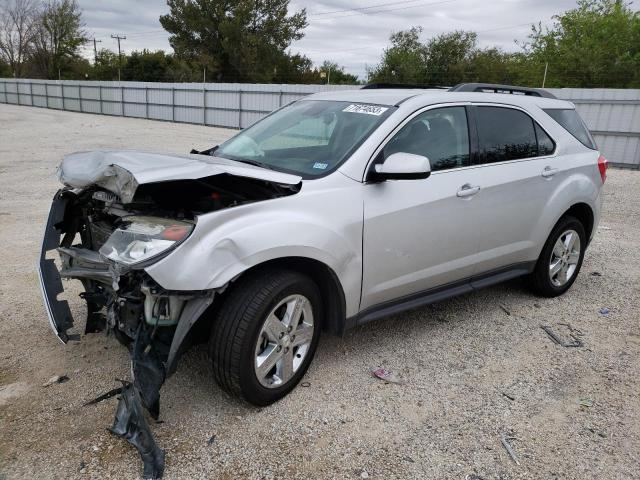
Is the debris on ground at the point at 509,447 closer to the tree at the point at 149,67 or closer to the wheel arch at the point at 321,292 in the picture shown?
the wheel arch at the point at 321,292

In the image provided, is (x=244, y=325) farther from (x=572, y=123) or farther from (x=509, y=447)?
(x=572, y=123)

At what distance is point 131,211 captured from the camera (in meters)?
2.94

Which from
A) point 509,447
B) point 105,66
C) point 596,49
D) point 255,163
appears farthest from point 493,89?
point 105,66

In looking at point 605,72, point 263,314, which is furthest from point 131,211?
point 605,72

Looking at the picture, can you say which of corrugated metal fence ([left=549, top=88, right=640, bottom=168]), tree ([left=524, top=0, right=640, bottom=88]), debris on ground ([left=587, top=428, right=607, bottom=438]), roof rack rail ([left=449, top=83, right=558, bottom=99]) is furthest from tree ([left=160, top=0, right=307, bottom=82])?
debris on ground ([left=587, top=428, right=607, bottom=438])

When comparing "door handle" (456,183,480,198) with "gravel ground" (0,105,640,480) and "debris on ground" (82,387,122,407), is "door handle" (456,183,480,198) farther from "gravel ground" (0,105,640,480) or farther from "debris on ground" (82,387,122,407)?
"debris on ground" (82,387,122,407)

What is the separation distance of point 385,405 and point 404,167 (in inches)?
55.5

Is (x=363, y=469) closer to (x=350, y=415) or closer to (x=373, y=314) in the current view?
(x=350, y=415)

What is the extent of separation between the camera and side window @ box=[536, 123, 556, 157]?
4.39 m

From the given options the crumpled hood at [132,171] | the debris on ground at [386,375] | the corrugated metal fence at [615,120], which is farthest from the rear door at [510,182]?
the corrugated metal fence at [615,120]

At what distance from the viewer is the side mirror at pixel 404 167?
10.0ft

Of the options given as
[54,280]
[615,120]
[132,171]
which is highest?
[615,120]

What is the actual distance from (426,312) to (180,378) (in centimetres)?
216

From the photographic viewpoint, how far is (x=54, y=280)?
3.16 meters
